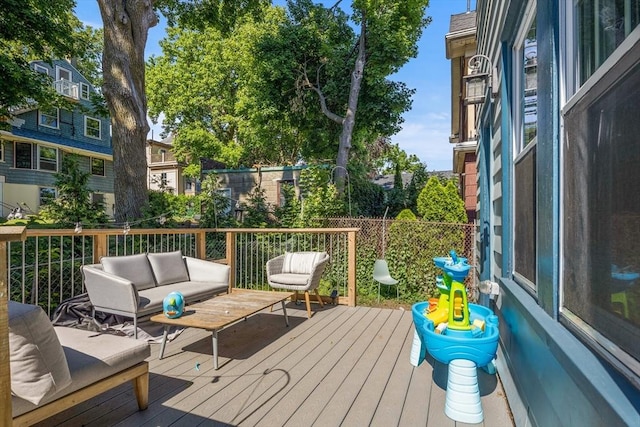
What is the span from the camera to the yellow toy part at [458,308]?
2.35 meters

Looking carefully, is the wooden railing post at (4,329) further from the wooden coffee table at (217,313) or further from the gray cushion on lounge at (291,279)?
the gray cushion on lounge at (291,279)

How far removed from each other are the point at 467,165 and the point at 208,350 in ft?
18.2

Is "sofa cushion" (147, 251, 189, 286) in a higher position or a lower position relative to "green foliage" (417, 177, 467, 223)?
lower

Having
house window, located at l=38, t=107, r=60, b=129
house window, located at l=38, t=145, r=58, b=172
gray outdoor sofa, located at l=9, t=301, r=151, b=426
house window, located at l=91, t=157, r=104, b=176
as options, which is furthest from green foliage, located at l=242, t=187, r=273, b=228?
house window, located at l=91, t=157, r=104, b=176

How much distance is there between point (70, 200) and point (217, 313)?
409cm

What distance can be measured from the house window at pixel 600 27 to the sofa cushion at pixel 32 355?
2.36 meters

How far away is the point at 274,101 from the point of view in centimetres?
1131

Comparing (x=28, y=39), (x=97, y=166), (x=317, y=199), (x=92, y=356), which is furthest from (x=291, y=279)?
(x=97, y=166)

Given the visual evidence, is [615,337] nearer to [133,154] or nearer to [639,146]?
[639,146]

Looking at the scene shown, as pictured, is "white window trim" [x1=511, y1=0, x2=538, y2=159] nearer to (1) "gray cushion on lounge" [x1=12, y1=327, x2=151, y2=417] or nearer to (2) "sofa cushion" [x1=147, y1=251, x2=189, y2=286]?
(1) "gray cushion on lounge" [x1=12, y1=327, x2=151, y2=417]

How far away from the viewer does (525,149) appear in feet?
7.09

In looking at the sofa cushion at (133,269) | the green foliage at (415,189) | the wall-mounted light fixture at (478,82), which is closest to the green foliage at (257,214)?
the sofa cushion at (133,269)

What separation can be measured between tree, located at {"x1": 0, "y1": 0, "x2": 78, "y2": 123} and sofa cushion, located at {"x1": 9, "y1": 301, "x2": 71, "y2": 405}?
8.33m

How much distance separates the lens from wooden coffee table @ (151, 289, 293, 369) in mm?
2977
